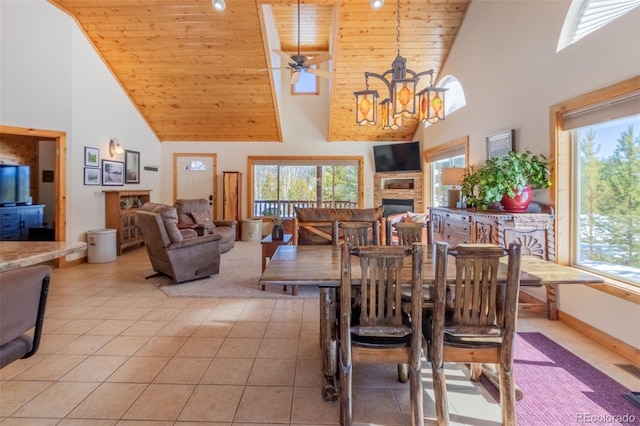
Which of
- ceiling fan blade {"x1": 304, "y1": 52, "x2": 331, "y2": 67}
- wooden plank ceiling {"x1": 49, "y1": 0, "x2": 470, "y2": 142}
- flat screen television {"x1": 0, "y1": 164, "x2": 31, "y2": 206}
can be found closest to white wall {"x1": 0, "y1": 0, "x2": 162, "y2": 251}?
wooden plank ceiling {"x1": 49, "y1": 0, "x2": 470, "y2": 142}

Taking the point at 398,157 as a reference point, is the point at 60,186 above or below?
below

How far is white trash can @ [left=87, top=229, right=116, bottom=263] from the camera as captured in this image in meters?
5.53

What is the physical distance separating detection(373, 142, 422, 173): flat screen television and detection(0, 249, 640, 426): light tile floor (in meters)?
4.77

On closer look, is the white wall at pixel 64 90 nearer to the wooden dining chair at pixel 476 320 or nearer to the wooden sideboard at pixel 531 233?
the wooden dining chair at pixel 476 320

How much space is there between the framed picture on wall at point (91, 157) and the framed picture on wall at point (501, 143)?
665 centimetres

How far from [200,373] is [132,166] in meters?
6.16

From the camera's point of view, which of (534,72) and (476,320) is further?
(534,72)

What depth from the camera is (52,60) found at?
4.93 metres

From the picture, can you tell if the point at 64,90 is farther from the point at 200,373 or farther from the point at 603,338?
the point at 603,338

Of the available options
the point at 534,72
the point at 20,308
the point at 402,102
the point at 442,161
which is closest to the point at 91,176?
the point at 20,308

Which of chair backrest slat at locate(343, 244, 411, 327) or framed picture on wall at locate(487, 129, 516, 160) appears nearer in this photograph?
chair backrest slat at locate(343, 244, 411, 327)

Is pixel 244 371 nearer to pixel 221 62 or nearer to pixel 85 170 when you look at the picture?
pixel 85 170

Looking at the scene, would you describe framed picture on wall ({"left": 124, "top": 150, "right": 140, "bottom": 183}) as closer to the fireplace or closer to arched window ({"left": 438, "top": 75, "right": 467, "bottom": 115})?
the fireplace

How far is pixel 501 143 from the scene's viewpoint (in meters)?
4.20
